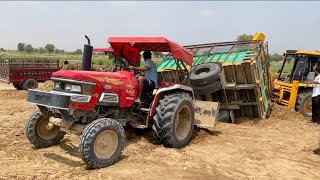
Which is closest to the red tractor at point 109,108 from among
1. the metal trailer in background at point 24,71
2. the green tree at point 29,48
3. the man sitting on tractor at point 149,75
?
the man sitting on tractor at point 149,75

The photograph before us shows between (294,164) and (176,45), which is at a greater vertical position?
(176,45)

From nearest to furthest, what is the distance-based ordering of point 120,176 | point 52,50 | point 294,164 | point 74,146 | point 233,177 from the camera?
1. point 120,176
2. point 233,177
3. point 294,164
4. point 74,146
5. point 52,50

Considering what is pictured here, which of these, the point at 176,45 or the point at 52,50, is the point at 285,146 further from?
the point at 52,50

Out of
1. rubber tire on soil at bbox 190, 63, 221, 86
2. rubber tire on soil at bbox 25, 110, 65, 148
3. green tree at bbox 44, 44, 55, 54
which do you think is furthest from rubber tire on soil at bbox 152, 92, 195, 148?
green tree at bbox 44, 44, 55, 54

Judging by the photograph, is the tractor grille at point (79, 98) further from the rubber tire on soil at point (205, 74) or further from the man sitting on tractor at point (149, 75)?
the rubber tire on soil at point (205, 74)

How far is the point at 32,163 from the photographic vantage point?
5.84 m

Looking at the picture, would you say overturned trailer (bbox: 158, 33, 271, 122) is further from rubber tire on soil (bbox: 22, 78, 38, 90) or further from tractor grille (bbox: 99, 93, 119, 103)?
rubber tire on soil (bbox: 22, 78, 38, 90)

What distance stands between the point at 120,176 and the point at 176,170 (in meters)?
0.92

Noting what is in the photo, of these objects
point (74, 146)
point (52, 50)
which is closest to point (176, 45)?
point (74, 146)

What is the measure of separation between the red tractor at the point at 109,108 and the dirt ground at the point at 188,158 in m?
0.27

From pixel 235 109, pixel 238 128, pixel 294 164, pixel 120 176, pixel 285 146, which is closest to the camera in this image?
pixel 120 176

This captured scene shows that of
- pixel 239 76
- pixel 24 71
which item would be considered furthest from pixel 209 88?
pixel 24 71

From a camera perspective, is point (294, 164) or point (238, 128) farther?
point (238, 128)

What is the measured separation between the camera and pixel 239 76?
34.0 feet
